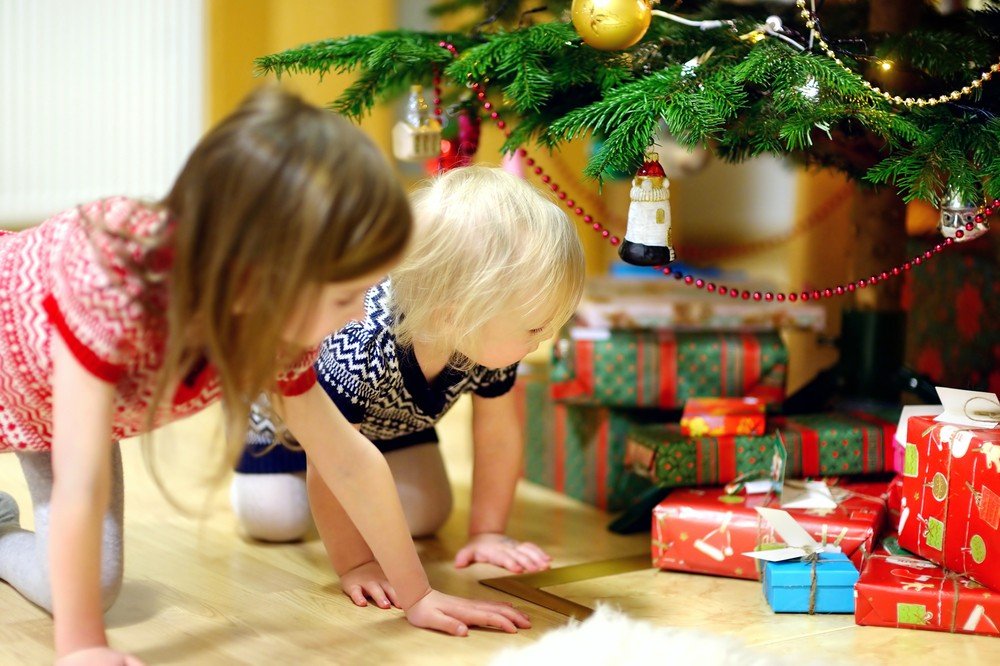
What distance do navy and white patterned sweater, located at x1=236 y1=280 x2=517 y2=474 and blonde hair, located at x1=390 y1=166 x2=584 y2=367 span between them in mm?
70

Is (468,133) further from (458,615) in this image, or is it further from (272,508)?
(458,615)

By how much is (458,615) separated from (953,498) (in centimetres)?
47

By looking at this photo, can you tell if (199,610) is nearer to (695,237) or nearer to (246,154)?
(246,154)

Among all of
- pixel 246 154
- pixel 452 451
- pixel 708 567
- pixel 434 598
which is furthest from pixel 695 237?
pixel 246 154

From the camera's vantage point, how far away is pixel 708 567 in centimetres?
117

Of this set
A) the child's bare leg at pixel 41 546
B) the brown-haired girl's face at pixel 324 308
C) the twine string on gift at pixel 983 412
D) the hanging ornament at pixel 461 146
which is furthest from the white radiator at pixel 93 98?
the twine string on gift at pixel 983 412

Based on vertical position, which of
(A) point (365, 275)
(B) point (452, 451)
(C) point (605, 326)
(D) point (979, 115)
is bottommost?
(B) point (452, 451)

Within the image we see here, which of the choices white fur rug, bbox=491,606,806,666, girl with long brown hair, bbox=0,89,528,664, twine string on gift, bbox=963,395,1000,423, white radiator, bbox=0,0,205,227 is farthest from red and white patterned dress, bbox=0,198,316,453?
white radiator, bbox=0,0,205,227

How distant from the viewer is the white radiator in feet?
7.48

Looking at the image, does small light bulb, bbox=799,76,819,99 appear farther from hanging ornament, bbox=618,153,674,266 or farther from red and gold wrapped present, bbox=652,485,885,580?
red and gold wrapped present, bbox=652,485,885,580

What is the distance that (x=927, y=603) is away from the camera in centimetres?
101

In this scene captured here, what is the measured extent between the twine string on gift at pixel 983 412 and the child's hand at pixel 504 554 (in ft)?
1.52

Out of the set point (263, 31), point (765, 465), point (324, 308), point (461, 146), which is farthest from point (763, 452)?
point (263, 31)

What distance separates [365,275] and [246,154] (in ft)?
0.38
